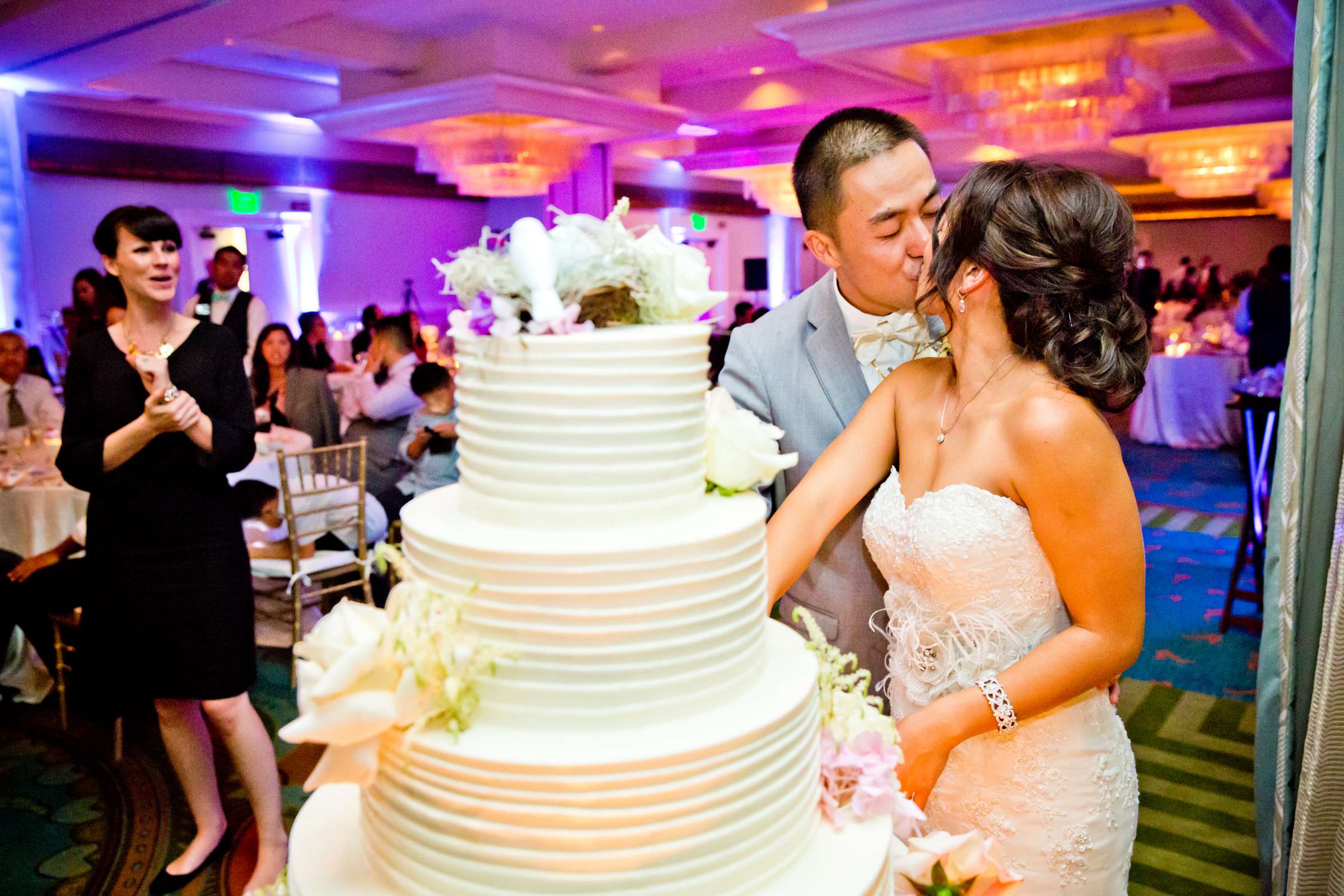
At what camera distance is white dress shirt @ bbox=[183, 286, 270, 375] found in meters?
7.64

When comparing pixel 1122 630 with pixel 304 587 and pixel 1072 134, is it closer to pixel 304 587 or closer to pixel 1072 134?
pixel 304 587

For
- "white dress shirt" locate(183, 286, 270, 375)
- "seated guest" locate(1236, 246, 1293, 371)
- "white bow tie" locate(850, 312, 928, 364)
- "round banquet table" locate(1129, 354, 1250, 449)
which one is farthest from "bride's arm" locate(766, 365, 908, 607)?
"round banquet table" locate(1129, 354, 1250, 449)

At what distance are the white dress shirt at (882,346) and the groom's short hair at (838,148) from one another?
193mm

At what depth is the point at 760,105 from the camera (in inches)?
440

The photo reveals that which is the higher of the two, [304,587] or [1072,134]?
[1072,134]

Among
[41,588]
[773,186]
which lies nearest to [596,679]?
[41,588]

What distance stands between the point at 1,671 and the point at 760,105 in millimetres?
9072

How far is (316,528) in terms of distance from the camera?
5.11 m

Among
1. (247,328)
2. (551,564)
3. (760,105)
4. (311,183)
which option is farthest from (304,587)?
(311,183)

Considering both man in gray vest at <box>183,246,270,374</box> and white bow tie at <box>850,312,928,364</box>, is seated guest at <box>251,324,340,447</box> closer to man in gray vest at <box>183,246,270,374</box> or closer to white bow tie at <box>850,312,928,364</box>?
man in gray vest at <box>183,246,270,374</box>

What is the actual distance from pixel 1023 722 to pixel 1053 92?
7.36 metres

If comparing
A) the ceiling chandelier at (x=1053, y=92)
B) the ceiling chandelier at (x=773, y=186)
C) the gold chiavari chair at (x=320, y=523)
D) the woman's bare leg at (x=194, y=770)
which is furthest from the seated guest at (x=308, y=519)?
the ceiling chandelier at (x=773, y=186)

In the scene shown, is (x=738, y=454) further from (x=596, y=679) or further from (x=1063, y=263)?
(x=1063, y=263)

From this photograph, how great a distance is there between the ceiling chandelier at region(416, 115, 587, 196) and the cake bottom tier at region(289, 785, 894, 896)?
9435 millimetres
